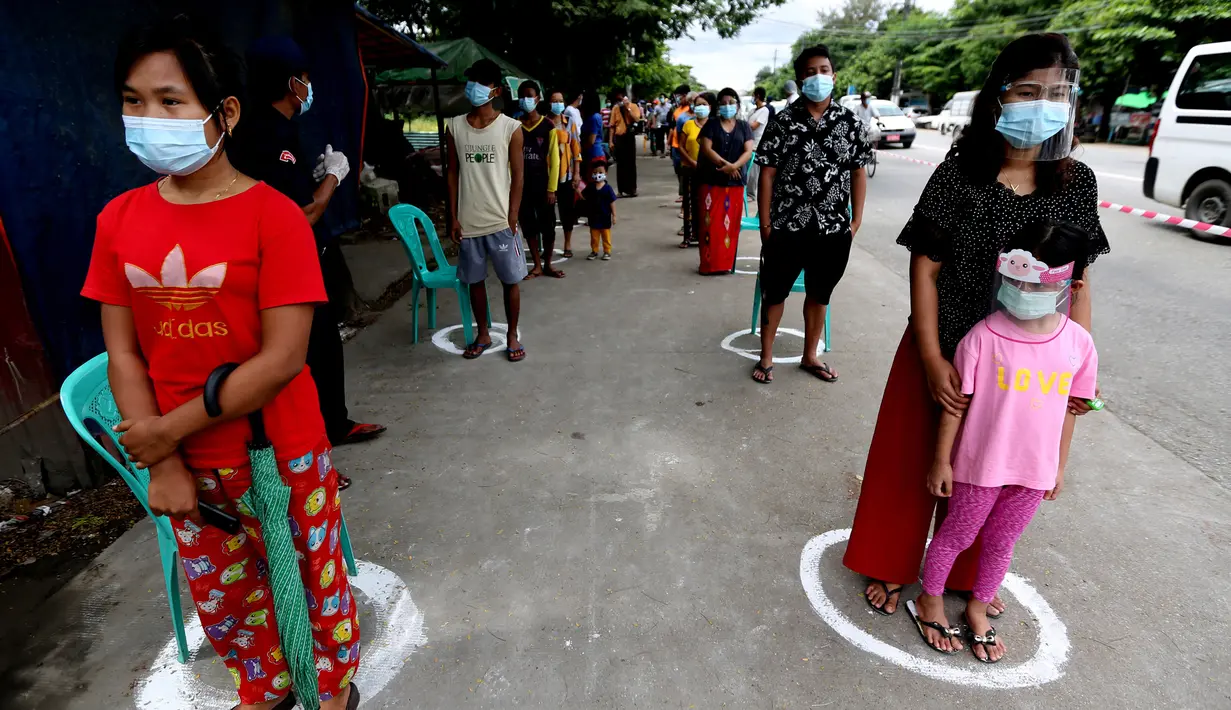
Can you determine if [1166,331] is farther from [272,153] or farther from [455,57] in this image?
[455,57]

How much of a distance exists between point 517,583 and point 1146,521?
264cm

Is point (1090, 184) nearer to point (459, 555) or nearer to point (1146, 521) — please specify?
point (1146, 521)

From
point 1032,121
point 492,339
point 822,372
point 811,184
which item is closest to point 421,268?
point 492,339

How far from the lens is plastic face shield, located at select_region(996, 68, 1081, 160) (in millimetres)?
1809

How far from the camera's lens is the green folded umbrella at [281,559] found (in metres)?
1.62

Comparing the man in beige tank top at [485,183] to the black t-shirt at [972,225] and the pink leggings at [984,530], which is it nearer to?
the black t-shirt at [972,225]

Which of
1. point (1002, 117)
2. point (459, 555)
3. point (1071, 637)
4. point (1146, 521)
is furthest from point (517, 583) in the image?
point (1146, 521)

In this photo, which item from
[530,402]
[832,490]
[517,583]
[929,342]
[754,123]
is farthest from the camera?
[754,123]

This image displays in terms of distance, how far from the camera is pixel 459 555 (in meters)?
2.73

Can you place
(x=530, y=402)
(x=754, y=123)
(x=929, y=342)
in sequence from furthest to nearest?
(x=754, y=123) → (x=530, y=402) → (x=929, y=342)

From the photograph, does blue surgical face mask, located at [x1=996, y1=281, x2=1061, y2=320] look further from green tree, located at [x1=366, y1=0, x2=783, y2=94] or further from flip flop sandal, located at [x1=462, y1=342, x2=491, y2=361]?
green tree, located at [x1=366, y1=0, x2=783, y2=94]

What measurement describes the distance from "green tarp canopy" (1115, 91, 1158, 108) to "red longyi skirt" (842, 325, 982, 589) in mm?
26257

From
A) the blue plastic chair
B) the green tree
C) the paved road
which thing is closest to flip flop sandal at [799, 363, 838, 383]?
the paved road

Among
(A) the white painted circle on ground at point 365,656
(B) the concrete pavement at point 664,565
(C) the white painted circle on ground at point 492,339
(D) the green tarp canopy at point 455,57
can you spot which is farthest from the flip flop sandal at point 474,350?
(D) the green tarp canopy at point 455,57
